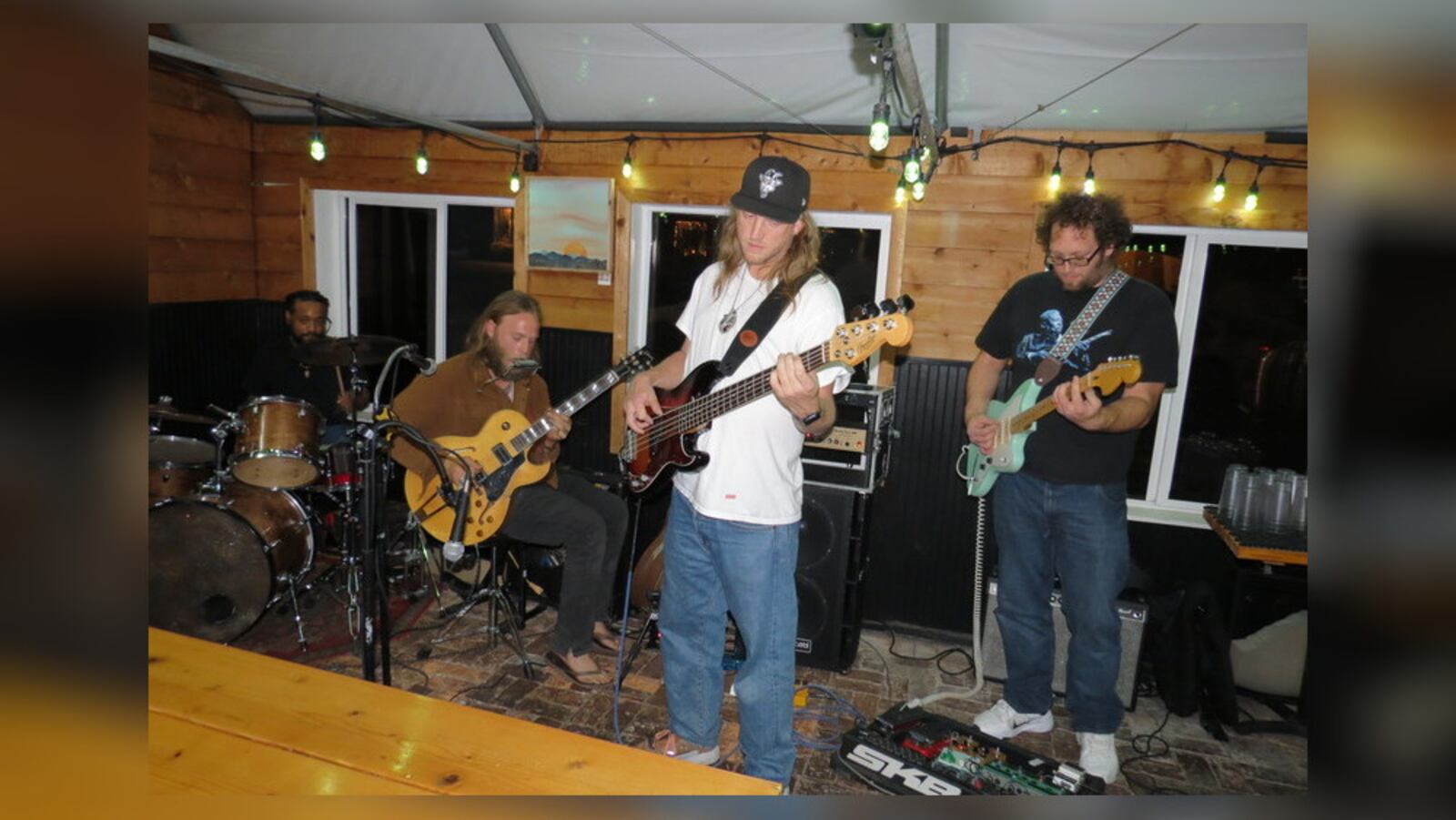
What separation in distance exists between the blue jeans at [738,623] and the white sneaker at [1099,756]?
1.12 m

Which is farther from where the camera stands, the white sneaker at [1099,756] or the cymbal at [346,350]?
the cymbal at [346,350]

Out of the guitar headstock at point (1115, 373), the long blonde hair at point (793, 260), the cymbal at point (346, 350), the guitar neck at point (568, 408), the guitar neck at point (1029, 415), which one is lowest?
the guitar neck at point (568, 408)

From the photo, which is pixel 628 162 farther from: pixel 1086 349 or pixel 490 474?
pixel 1086 349

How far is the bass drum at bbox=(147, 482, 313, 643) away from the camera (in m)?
2.85

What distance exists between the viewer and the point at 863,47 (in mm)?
2699

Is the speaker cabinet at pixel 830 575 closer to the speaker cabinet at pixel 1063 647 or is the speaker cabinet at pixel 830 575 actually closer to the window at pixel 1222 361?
the speaker cabinet at pixel 1063 647

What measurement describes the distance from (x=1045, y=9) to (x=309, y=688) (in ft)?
6.09

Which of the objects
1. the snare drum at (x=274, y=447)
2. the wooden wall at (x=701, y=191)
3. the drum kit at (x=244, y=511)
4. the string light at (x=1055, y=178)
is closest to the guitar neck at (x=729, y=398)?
the drum kit at (x=244, y=511)

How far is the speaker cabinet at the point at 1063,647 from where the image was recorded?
9.49ft

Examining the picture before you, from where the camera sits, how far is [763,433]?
6.33 feet

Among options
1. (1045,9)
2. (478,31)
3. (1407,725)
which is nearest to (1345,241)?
(1045,9)

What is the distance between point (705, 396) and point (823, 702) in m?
1.53

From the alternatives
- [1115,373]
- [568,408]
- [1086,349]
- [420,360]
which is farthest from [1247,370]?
[420,360]

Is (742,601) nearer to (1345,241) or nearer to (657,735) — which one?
(657,735)
